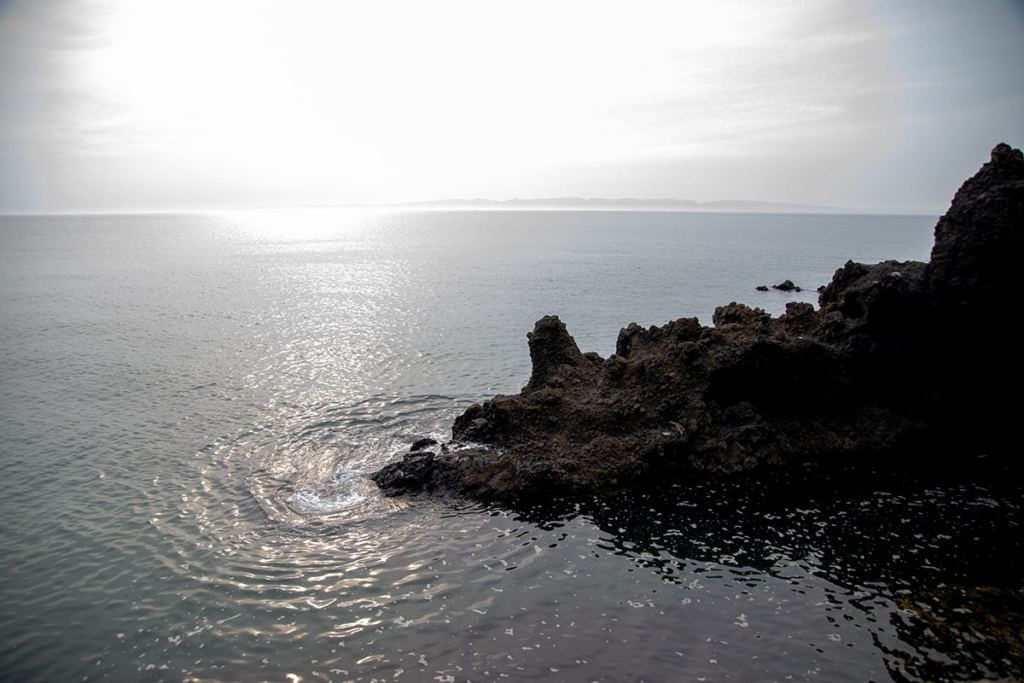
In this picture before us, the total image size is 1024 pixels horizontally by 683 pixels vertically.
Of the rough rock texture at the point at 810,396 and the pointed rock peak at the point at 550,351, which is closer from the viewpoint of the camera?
the rough rock texture at the point at 810,396

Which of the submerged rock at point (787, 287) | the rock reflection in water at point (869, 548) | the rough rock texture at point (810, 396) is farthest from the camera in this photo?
the submerged rock at point (787, 287)

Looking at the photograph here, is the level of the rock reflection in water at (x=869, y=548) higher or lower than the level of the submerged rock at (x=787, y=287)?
lower

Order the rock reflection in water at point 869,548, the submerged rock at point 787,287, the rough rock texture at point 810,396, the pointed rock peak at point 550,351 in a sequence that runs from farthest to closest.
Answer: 1. the submerged rock at point 787,287
2. the pointed rock peak at point 550,351
3. the rough rock texture at point 810,396
4. the rock reflection in water at point 869,548

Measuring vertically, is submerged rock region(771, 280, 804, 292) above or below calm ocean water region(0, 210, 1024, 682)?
above

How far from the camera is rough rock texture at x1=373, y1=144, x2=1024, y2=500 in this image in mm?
17406

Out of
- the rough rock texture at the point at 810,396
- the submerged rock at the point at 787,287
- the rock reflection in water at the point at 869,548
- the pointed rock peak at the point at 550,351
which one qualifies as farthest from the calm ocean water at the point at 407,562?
the submerged rock at the point at 787,287

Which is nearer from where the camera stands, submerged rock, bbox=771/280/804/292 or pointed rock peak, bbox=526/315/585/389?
pointed rock peak, bbox=526/315/585/389

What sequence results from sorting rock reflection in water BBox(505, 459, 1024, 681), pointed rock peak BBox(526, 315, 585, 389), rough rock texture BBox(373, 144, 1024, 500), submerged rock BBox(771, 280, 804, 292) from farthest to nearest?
1. submerged rock BBox(771, 280, 804, 292)
2. pointed rock peak BBox(526, 315, 585, 389)
3. rough rock texture BBox(373, 144, 1024, 500)
4. rock reflection in water BBox(505, 459, 1024, 681)

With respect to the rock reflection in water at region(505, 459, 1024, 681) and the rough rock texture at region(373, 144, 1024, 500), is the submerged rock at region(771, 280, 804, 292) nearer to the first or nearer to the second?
the rough rock texture at region(373, 144, 1024, 500)

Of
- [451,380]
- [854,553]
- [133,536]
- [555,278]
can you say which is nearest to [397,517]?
[133,536]

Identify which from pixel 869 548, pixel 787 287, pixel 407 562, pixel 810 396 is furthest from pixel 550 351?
pixel 787 287

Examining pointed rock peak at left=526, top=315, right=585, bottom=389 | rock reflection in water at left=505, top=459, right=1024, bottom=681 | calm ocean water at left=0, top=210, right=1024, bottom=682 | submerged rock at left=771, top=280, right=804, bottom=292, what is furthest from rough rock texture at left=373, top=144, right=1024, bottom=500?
submerged rock at left=771, top=280, right=804, bottom=292

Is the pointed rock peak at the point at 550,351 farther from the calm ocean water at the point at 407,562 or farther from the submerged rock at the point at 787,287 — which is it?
the submerged rock at the point at 787,287

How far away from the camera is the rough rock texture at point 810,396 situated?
17.4 m
